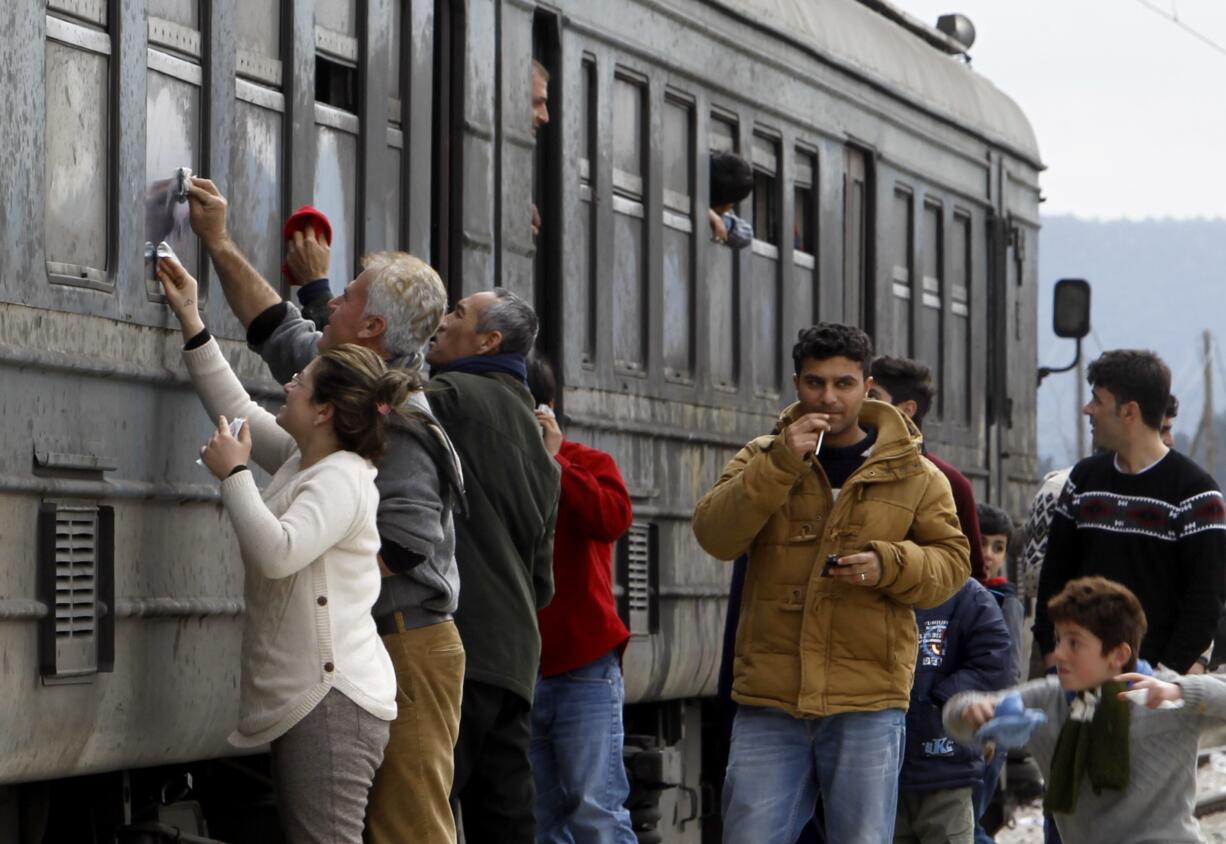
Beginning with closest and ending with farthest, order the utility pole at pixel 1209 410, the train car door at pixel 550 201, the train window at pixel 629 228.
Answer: the train car door at pixel 550 201, the train window at pixel 629 228, the utility pole at pixel 1209 410

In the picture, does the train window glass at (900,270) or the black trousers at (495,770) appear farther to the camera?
the train window glass at (900,270)

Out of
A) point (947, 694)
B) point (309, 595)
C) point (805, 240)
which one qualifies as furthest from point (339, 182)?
point (805, 240)

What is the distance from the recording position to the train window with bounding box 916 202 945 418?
37.3ft

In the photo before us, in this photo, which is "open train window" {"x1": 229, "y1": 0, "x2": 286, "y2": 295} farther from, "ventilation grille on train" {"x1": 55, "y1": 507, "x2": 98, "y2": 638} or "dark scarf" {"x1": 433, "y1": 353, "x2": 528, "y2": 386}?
"ventilation grille on train" {"x1": 55, "y1": 507, "x2": 98, "y2": 638}

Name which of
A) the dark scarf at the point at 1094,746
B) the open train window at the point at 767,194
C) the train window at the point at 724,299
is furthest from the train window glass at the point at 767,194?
Answer: the dark scarf at the point at 1094,746

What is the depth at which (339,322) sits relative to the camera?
5414mm

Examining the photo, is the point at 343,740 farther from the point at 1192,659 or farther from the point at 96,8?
the point at 1192,659

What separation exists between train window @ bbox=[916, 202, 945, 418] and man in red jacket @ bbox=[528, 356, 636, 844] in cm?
472

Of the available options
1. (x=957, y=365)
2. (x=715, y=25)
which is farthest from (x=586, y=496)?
(x=957, y=365)

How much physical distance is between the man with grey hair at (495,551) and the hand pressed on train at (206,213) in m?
0.57

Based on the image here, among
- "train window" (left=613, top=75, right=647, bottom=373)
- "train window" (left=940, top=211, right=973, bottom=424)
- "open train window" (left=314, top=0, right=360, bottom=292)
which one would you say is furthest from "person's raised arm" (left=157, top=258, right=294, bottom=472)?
"train window" (left=940, top=211, right=973, bottom=424)

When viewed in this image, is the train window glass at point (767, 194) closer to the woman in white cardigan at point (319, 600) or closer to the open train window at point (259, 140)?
the open train window at point (259, 140)

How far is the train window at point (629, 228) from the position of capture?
8.29 metres

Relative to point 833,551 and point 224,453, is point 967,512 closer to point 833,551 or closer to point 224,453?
point 833,551
